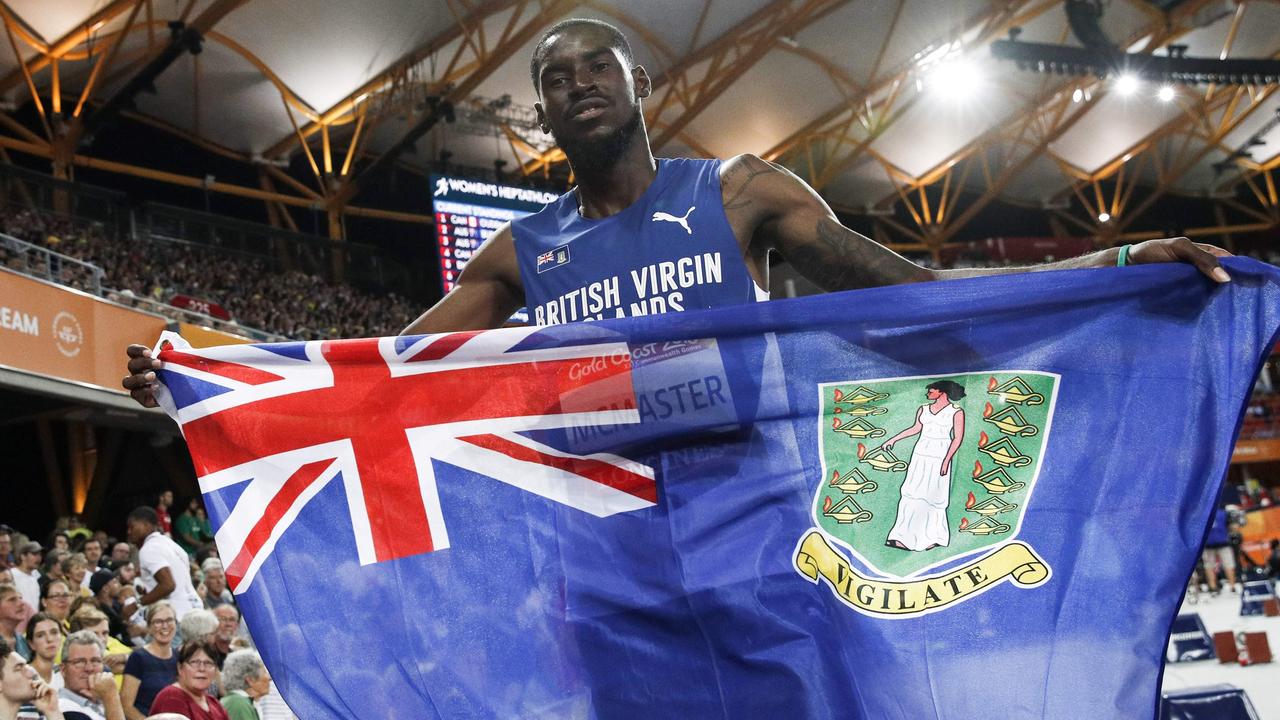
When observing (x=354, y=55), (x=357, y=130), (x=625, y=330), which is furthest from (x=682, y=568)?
(x=357, y=130)

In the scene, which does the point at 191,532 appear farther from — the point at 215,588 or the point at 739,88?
the point at 739,88

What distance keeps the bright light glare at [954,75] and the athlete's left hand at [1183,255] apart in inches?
857

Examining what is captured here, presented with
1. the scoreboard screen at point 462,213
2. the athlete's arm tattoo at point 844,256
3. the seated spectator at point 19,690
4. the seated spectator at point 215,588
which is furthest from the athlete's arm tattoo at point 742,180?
the scoreboard screen at point 462,213

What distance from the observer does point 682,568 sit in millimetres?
1847

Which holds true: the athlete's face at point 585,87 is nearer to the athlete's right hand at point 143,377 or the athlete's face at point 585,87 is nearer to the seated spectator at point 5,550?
the athlete's right hand at point 143,377

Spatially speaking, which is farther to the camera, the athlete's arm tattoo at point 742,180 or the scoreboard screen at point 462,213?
the scoreboard screen at point 462,213

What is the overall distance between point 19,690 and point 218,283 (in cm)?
1501

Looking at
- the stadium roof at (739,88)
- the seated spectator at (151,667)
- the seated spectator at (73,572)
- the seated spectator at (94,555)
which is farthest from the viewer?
the stadium roof at (739,88)

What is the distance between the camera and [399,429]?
6.68 feet

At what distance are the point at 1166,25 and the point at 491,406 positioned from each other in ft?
80.2

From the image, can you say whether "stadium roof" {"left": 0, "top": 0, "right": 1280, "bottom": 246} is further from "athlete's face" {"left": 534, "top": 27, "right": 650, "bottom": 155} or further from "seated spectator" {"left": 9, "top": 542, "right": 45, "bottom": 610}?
"athlete's face" {"left": 534, "top": 27, "right": 650, "bottom": 155}

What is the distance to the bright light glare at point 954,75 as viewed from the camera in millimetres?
22750

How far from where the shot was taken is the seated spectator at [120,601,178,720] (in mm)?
5949

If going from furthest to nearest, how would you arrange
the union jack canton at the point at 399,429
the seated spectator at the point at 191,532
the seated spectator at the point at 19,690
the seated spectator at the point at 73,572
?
the seated spectator at the point at 191,532
the seated spectator at the point at 73,572
the seated spectator at the point at 19,690
the union jack canton at the point at 399,429
